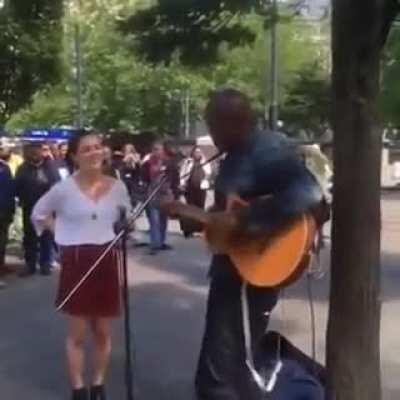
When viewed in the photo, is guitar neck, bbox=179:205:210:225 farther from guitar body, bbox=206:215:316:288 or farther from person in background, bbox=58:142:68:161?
person in background, bbox=58:142:68:161

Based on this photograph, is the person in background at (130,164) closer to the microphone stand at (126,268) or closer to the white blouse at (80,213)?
the white blouse at (80,213)

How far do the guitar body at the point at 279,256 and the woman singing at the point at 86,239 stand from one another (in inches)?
80.5

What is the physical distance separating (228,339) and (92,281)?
6.58 feet

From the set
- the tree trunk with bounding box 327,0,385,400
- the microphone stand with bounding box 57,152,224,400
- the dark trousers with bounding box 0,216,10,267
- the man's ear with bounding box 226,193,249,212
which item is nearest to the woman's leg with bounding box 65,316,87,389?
the microphone stand with bounding box 57,152,224,400

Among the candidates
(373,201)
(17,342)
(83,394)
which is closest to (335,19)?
(373,201)

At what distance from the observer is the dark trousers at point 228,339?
4828mm

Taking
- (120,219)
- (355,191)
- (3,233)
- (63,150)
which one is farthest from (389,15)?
(63,150)

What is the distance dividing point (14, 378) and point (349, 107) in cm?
373

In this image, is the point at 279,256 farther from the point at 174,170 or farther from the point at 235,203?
the point at 174,170

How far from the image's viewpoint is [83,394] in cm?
698

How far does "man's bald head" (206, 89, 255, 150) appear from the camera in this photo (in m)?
4.80

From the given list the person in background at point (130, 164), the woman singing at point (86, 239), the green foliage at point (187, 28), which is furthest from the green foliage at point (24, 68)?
the green foliage at point (187, 28)

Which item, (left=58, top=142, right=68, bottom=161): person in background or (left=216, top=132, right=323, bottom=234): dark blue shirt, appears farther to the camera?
(left=58, top=142, right=68, bottom=161): person in background

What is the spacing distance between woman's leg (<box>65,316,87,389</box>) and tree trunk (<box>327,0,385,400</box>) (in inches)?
69.5
